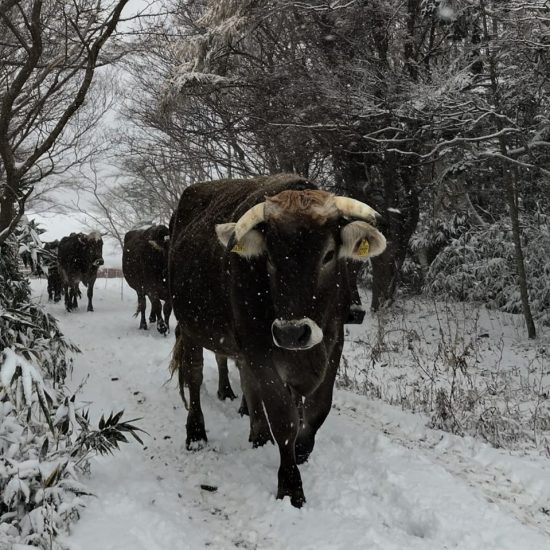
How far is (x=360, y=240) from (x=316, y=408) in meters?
1.31

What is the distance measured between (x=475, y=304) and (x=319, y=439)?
8.36 m

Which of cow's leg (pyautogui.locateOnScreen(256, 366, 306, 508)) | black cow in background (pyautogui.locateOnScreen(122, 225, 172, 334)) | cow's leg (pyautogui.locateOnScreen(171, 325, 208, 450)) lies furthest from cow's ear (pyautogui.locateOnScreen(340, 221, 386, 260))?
black cow in background (pyautogui.locateOnScreen(122, 225, 172, 334))

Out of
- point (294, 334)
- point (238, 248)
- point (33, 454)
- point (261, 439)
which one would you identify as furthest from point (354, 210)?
point (33, 454)

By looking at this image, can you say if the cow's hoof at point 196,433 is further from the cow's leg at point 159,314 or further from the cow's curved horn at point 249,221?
the cow's leg at point 159,314

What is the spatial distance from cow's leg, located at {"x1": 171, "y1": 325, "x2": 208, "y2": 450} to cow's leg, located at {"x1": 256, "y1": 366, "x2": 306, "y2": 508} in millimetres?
1295

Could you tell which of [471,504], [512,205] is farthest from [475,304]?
[471,504]

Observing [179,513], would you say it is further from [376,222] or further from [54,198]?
[54,198]

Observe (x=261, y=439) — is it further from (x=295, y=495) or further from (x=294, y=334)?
(x=294, y=334)

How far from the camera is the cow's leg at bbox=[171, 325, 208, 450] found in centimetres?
461

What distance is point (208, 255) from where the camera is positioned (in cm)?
432

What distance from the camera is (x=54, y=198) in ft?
98.7

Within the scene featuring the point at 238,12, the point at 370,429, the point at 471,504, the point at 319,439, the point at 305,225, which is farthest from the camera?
the point at 238,12

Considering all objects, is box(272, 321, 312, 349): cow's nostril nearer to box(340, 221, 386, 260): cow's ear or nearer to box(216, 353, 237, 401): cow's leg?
box(340, 221, 386, 260): cow's ear

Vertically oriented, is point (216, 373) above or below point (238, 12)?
below
